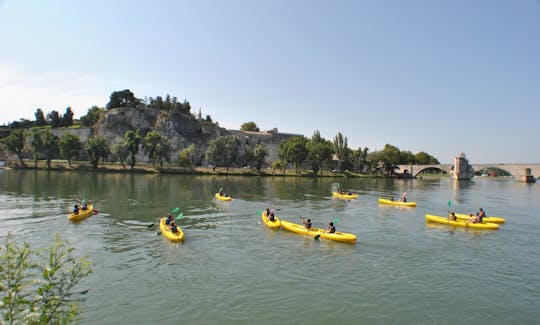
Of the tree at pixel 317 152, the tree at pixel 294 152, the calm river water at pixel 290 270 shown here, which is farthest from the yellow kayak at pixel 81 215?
the tree at pixel 317 152

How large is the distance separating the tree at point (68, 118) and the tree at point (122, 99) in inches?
896

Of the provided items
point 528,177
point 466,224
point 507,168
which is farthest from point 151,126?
point 528,177

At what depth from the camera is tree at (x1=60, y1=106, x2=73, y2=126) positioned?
157 meters

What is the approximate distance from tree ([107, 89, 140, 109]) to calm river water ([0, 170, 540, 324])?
4576 inches

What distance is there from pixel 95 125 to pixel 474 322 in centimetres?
15271

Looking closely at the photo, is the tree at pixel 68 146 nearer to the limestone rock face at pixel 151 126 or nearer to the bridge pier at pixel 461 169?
the limestone rock face at pixel 151 126

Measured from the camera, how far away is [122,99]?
492 feet

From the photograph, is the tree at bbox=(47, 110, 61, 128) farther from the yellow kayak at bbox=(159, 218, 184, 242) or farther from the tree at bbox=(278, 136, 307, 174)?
the yellow kayak at bbox=(159, 218, 184, 242)

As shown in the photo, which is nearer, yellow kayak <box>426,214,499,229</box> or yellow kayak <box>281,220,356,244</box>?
yellow kayak <box>281,220,356,244</box>

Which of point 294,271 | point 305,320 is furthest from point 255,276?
point 305,320

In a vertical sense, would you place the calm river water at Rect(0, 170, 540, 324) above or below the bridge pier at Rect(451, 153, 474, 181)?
below

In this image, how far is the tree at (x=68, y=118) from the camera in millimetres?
156625

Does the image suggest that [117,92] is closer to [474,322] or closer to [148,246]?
[148,246]

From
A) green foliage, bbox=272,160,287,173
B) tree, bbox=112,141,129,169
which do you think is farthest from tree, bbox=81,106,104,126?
green foliage, bbox=272,160,287,173
